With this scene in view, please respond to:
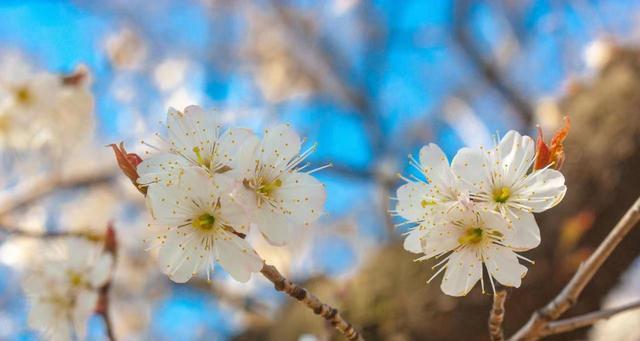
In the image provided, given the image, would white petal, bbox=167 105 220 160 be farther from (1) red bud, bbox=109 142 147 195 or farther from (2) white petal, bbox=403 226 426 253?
(2) white petal, bbox=403 226 426 253

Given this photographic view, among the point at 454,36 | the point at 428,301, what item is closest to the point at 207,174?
the point at 428,301

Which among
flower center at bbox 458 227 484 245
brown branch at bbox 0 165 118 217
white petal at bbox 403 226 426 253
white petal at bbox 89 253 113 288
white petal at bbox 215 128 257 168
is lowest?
flower center at bbox 458 227 484 245

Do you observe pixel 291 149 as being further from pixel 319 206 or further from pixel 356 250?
pixel 356 250

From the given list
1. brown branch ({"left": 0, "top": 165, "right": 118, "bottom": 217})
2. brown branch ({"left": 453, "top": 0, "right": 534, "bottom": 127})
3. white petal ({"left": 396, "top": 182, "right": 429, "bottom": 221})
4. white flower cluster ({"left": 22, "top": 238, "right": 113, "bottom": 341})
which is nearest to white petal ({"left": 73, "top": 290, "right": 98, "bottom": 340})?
white flower cluster ({"left": 22, "top": 238, "right": 113, "bottom": 341})

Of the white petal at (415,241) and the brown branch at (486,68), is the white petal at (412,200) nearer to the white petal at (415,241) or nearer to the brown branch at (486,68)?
the white petal at (415,241)

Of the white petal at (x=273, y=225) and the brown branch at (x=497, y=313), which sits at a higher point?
the white petal at (x=273, y=225)

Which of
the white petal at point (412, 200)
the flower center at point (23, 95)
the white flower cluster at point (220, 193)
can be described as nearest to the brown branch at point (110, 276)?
the white flower cluster at point (220, 193)

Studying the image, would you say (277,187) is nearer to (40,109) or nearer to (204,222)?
(204,222)
